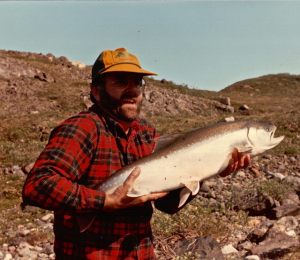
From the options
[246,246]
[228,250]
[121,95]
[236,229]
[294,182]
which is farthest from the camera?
[294,182]

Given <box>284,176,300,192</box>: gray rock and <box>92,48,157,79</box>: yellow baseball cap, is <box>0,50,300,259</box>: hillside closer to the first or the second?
<box>284,176,300,192</box>: gray rock

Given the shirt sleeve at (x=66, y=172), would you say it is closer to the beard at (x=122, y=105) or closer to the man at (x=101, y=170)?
the man at (x=101, y=170)

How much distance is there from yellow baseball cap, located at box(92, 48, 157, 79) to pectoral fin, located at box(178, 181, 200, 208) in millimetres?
728

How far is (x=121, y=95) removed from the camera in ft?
10.5

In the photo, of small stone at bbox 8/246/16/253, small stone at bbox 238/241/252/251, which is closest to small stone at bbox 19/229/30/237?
small stone at bbox 8/246/16/253

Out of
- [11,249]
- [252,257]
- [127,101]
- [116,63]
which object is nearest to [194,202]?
[252,257]

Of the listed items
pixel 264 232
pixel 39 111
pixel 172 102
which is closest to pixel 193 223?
pixel 264 232

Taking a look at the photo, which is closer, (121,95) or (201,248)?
(121,95)

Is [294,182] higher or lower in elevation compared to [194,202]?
higher

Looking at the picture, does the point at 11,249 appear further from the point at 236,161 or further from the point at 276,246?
the point at 236,161

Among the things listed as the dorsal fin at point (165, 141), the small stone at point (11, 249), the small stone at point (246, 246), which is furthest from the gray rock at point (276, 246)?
the dorsal fin at point (165, 141)

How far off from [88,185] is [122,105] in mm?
523

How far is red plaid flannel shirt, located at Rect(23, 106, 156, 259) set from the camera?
9.21ft

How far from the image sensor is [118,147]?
3.26 m
